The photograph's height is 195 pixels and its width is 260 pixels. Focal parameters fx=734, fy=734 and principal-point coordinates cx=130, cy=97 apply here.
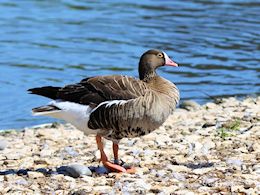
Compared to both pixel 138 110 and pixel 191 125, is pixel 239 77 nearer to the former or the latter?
pixel 191 125

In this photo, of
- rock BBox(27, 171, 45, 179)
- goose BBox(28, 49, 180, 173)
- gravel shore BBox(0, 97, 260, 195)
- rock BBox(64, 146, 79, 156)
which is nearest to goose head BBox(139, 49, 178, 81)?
goose BBox(28, 49, 180, 173)

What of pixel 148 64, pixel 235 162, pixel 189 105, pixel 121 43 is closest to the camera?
pixel 235 162

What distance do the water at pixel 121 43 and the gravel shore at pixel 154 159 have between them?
2.85 metres

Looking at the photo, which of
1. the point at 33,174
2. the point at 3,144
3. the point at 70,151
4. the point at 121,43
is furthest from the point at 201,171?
the point at 121,43

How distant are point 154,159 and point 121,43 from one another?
11.9 metres

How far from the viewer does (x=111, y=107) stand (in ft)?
27.0

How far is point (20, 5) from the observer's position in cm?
2628

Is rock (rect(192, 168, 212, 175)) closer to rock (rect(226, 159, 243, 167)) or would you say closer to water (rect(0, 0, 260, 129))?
rock (rect(226, 159, 243, 167))

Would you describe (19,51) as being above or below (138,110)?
below

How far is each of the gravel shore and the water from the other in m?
2.85

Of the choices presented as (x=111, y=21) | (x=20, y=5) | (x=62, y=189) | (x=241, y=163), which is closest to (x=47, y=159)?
(x=62, y=189)

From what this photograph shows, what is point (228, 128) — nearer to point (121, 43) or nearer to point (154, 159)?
point (154, 159)

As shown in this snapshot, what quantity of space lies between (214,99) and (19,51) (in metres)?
6.96

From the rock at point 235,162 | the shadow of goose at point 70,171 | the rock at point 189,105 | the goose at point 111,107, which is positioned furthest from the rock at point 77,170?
the rock at point 189,105
